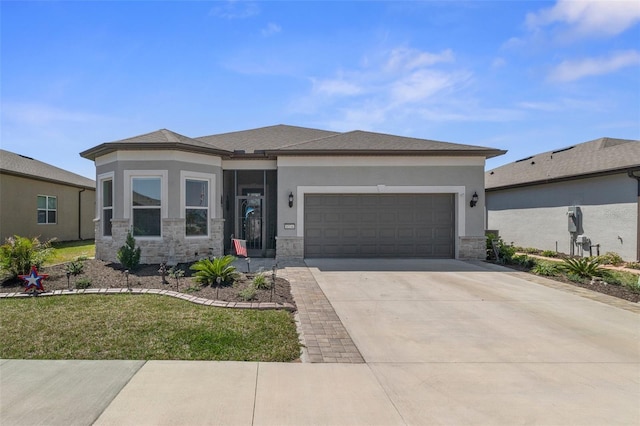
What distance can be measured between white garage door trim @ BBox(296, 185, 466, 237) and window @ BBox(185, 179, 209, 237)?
10.1 feet

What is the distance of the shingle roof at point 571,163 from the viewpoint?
1243 cm

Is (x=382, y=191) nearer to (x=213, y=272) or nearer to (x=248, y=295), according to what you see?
(x=213, y=272)

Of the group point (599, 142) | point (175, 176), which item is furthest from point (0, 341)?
point (599, 142)

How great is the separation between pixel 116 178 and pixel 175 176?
1.83 m

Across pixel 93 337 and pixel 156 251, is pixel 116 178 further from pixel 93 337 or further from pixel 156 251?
pixel 93 337

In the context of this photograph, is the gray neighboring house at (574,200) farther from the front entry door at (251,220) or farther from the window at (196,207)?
the window at (196,207)

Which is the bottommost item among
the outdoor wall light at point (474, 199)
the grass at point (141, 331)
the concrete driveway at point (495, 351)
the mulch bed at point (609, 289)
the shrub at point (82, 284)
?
the concrete driveway at point (495, 351)

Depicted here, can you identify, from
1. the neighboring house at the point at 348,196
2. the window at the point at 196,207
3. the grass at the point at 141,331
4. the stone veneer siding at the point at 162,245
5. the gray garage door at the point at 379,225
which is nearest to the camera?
the grass at the point at 141,331

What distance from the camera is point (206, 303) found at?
5.69 meters

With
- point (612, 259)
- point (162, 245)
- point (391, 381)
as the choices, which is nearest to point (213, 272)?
point (162, 245)

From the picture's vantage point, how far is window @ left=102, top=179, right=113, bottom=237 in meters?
10.6

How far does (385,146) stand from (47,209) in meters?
17.6

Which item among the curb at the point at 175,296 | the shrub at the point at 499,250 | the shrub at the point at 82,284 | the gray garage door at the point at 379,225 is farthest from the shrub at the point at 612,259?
the shrub at the point at 82,284

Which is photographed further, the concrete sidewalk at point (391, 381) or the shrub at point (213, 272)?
the shrub at point (213, 272)
